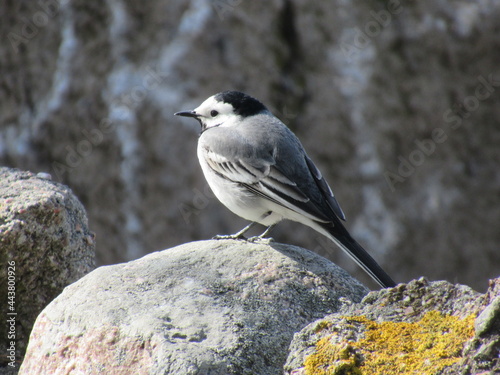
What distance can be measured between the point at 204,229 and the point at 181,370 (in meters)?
5.27

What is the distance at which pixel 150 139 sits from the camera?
8203 millimetres

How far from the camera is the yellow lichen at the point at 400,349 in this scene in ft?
8.55

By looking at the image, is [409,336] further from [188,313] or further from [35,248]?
[35,248]

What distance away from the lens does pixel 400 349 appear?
8.95 feet

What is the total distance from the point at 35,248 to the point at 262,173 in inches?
70.0

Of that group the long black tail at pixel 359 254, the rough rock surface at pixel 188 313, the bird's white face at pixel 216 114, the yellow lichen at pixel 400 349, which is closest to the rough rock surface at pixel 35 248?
the rough rock surface at pixel 188 313

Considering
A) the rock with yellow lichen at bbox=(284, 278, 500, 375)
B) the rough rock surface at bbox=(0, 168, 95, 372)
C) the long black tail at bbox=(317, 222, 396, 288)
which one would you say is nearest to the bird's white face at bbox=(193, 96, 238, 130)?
the long black tail at bbox=(317, 222, 396, 288)

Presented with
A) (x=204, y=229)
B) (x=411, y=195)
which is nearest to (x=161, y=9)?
(x=204, y=229)

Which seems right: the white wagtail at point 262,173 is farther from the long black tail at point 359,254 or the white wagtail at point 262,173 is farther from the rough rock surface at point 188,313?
the rough rock surface at point 188,313

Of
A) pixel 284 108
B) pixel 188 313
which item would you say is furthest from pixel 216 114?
pixel 188 313

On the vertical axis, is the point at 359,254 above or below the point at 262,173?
below

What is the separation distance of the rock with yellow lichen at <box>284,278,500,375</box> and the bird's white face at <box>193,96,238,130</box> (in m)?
3.15

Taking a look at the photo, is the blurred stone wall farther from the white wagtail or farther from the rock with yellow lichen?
the rock with yellow lichen

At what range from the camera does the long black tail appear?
4320mm
